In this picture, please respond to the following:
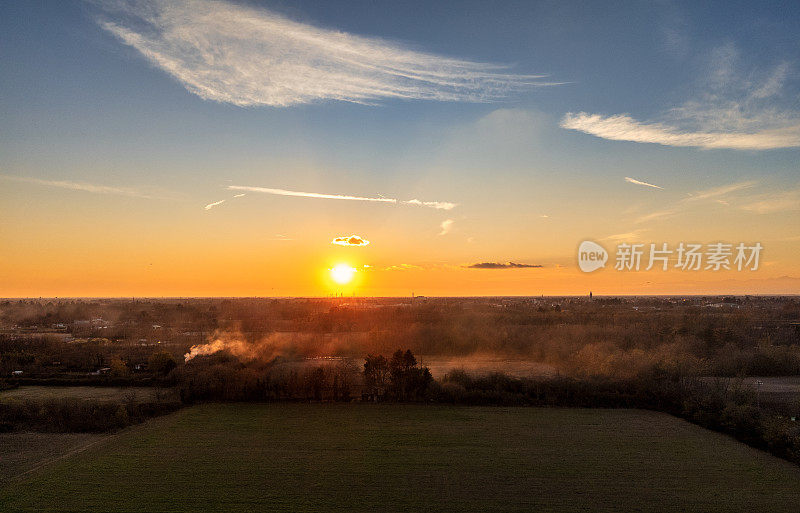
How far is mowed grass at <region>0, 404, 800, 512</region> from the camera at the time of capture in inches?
723

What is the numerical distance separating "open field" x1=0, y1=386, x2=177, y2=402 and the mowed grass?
841 centimetres

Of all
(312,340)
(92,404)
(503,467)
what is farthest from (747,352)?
(92,404)

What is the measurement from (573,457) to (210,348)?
3870 centimetres

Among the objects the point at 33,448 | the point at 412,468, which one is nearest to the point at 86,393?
the point at 33,448

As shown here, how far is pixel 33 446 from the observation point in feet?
82.6

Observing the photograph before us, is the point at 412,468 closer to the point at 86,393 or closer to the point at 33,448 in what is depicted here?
the point at 33,448

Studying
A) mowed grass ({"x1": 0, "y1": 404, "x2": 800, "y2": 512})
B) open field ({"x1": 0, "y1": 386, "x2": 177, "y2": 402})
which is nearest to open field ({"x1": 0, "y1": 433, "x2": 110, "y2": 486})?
mowed grass ({"x1": 0, "y1": 404, "x2": 800, "y2": 512})

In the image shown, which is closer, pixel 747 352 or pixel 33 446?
pixel 33 446

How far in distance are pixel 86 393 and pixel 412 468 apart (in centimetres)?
3062

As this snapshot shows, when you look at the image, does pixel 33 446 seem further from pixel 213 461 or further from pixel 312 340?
pixel 312 340

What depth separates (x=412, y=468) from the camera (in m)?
21.8

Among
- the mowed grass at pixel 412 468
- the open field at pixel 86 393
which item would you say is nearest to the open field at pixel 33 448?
the mowed grass at pixel 412 468

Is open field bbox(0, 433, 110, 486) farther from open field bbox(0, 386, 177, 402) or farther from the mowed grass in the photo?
open field bbox(0, 386, 177, 402)

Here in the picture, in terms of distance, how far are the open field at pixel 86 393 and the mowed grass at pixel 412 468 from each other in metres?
8.41
